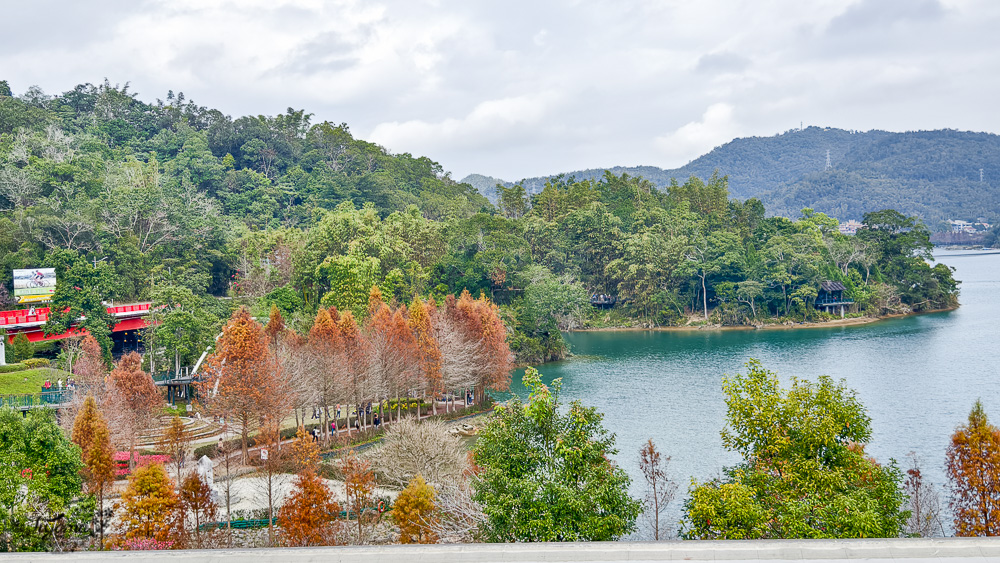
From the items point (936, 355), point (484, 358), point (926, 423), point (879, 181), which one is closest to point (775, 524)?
point (926, 423)

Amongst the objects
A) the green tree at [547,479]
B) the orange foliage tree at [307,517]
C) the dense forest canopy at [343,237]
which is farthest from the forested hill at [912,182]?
the orange foliage tree at [307,517]

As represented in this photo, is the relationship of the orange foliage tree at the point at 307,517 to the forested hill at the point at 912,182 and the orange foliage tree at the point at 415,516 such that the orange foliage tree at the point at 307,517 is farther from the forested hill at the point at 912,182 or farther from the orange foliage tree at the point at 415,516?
the forested hill at the point at 912,182

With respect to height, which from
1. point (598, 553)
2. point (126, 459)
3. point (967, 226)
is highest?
point (967, 226)

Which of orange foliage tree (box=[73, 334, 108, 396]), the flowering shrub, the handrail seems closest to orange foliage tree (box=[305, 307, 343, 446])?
the flowering shrub

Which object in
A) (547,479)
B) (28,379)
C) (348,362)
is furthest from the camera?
(28,379)

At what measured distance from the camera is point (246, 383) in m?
24.5

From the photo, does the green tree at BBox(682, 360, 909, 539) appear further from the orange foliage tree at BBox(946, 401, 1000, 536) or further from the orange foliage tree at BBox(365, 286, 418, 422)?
the orange foliage tree at BBox(365, 286, 418, 422)

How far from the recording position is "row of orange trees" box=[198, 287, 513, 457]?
2472 cm

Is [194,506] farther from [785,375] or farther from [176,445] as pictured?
[785,375]

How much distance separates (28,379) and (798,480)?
98.8 ft

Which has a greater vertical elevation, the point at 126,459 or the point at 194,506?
the point at 194,506

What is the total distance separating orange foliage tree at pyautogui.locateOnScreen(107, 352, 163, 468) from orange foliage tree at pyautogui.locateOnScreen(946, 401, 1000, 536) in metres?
22.4

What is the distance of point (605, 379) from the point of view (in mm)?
Answer: 39531

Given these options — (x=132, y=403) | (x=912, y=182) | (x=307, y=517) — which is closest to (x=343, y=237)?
(x=132, y=403)
